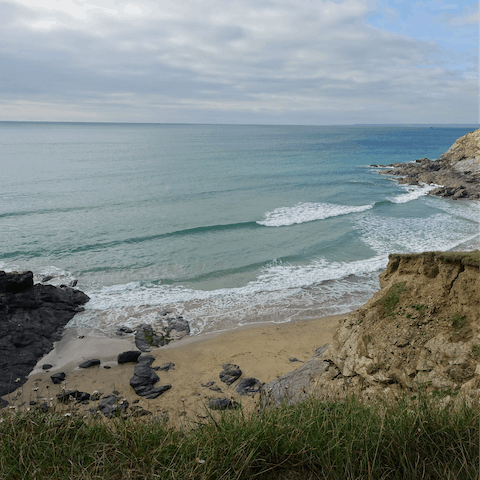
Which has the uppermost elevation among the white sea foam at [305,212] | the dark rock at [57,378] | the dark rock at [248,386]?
the white sea foam at [305,212]

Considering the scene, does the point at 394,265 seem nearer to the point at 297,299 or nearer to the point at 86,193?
the point at 297,299

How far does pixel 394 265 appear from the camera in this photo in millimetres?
7477

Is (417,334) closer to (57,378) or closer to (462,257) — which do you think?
(462,257)

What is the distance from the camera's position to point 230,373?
1028cm

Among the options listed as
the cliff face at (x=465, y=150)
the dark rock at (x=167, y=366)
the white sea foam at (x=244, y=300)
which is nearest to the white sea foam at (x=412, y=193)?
the cliff face at (x=465, y=150)

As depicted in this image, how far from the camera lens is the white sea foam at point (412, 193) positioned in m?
34.7

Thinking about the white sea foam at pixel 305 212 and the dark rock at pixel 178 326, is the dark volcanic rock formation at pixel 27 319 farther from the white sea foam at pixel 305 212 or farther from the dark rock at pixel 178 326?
the white sea foam at pixel 305 212

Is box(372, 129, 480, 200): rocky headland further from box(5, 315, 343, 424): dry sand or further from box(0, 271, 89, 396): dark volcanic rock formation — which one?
box(0, 271, 89, 396): dark volcanic rock formation

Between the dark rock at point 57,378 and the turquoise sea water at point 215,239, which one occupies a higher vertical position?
the turquoise sea water at point 215,239

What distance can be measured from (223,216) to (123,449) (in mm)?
24040

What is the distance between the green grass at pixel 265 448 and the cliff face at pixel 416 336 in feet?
4.74

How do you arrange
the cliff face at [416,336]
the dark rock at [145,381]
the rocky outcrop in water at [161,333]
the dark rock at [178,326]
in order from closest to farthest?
the cliff face at [416,336] < the dark rock at [145,381] < the rocky outcrop in water at [161,333] < the dark rock at [178,326]

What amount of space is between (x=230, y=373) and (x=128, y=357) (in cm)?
339

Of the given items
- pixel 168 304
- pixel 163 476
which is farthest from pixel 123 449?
pixel 168 304
